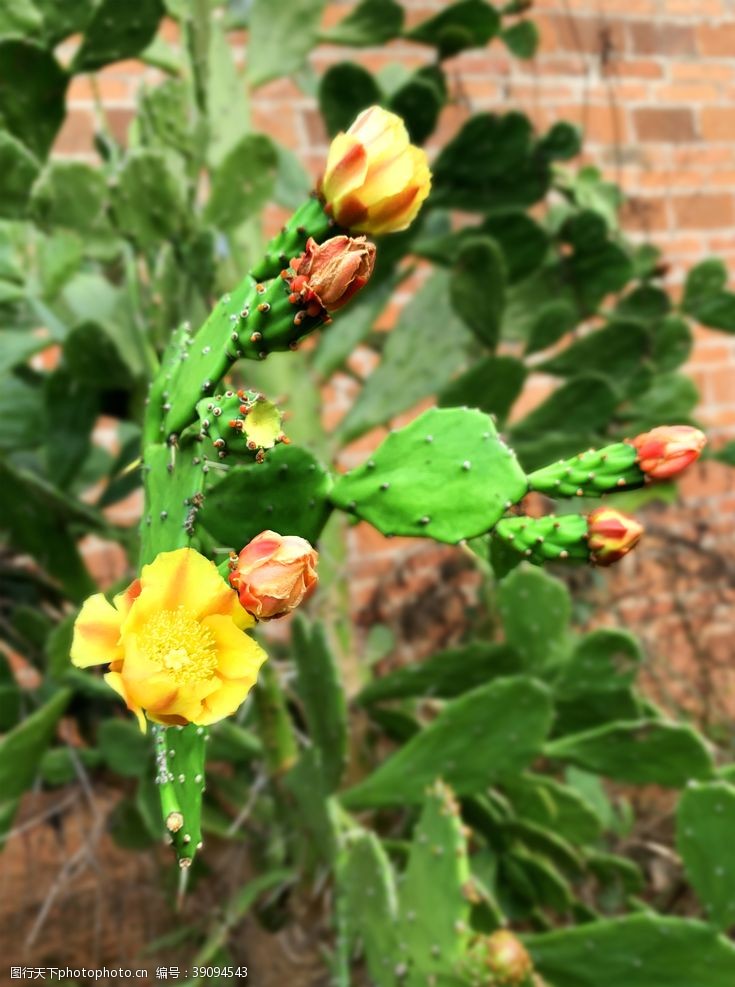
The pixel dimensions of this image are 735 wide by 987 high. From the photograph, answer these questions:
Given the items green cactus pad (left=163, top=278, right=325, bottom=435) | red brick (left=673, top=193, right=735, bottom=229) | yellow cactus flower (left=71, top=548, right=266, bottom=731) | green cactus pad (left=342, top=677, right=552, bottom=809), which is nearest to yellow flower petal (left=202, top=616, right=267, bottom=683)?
yellow cactus flower (left=71, top=548, right=266, bottom=731)

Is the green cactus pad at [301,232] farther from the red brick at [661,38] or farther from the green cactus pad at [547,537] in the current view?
the red brick at [661,38]

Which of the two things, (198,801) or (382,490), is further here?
(382,490)

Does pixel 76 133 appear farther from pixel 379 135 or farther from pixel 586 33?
pixel 379 135

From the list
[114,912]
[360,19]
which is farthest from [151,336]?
[114,912]

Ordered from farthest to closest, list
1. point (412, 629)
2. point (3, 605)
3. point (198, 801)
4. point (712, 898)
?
point (412, 629) < point (3, 605) < point (712, 898) < point (198, 801)

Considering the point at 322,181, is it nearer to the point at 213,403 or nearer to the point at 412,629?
the point at 213,403

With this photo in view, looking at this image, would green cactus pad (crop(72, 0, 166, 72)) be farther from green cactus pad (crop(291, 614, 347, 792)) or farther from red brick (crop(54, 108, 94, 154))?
red brick (crop(54, 108, 94, 154))

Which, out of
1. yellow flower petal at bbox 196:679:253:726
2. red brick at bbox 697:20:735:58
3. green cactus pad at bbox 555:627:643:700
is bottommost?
green cactus pad at bbox 555:627:643:700

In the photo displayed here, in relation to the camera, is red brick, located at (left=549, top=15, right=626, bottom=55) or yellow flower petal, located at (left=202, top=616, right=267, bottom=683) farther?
red brick, located at (left=549, top=15, right=626, bottom=55)
